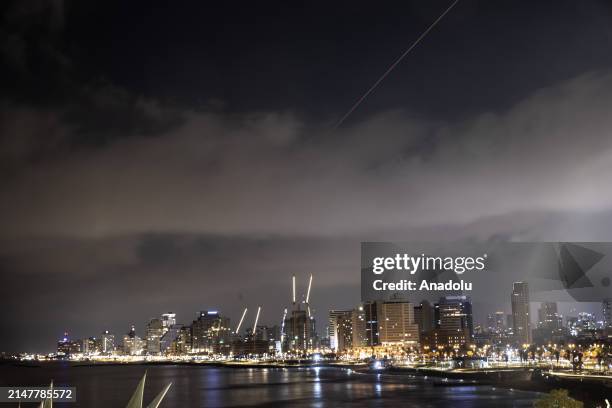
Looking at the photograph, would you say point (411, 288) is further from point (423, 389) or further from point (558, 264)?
point (423, 389)

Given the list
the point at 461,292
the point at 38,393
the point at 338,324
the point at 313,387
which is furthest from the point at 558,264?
the point at 338,324

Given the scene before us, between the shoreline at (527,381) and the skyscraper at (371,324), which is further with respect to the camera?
the skyscraper at (371,324)

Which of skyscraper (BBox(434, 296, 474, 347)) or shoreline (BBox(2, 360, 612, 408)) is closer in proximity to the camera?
shoreline (BBox(2, 360, 612, 408))

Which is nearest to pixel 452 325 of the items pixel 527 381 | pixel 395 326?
pixel 395 326

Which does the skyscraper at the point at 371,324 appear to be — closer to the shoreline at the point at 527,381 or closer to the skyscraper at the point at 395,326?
the skyscraper at the point at 395,326

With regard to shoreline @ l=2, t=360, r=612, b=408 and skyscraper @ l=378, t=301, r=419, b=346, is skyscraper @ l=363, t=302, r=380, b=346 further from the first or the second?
shoreline @ l=2, t=360, r=612, b=408

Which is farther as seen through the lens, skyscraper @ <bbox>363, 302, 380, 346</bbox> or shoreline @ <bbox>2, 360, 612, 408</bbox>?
skyscraper @ <bbox>363, 302, 380, 346</bbox>

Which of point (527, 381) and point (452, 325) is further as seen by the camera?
point (452, 325)

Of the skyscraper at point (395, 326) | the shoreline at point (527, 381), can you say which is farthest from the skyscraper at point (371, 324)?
the shoreline at point (527, 381)

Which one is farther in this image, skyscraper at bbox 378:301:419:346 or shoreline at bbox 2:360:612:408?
skyscraper at bbox 378:301:419:346

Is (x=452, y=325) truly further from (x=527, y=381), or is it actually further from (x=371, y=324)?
(x=527, y=381)

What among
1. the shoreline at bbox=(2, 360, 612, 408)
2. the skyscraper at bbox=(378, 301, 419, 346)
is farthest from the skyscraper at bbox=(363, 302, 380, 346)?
the shoreline at bbox=(2, 360, 612, 408)

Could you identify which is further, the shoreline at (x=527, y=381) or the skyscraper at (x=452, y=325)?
the skyscraper at (x=452, y=325)
